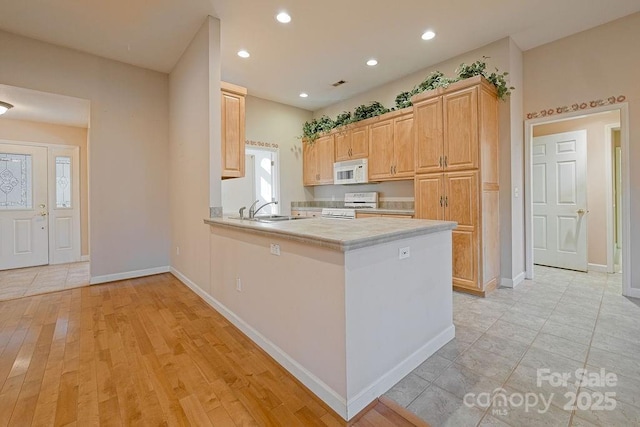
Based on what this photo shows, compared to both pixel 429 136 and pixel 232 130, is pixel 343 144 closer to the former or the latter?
pixel 429 136

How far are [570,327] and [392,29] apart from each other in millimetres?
3490

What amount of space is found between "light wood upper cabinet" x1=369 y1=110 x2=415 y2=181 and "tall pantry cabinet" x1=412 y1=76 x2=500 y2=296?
485 millimetres

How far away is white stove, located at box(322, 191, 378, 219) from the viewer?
4954 millimetres

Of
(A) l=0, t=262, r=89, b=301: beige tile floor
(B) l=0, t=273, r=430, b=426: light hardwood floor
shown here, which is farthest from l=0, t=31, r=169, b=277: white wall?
(B) l=0, t=273, r=430, b=426: light hardwood floor

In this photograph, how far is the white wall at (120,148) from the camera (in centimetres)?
361

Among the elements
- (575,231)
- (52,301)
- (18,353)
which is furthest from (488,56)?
(52,301)

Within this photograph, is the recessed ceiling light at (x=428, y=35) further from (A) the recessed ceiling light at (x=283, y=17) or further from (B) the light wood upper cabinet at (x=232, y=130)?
(B) the light wood upper cabinet at (x=232, y=130)

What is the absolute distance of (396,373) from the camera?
177cm

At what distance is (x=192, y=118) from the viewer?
3523mm

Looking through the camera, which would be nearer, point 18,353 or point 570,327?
point 18,353

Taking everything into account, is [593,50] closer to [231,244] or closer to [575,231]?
[575,231]

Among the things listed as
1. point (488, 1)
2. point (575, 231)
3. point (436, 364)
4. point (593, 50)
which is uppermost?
point (488, 1)

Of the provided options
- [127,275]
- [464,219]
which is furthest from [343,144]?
[127,275]

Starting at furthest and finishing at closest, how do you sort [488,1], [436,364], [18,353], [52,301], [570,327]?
1. [52,301]
2. [488,1]
3. [570,327]
4. [18,353]
5. [436,364]
